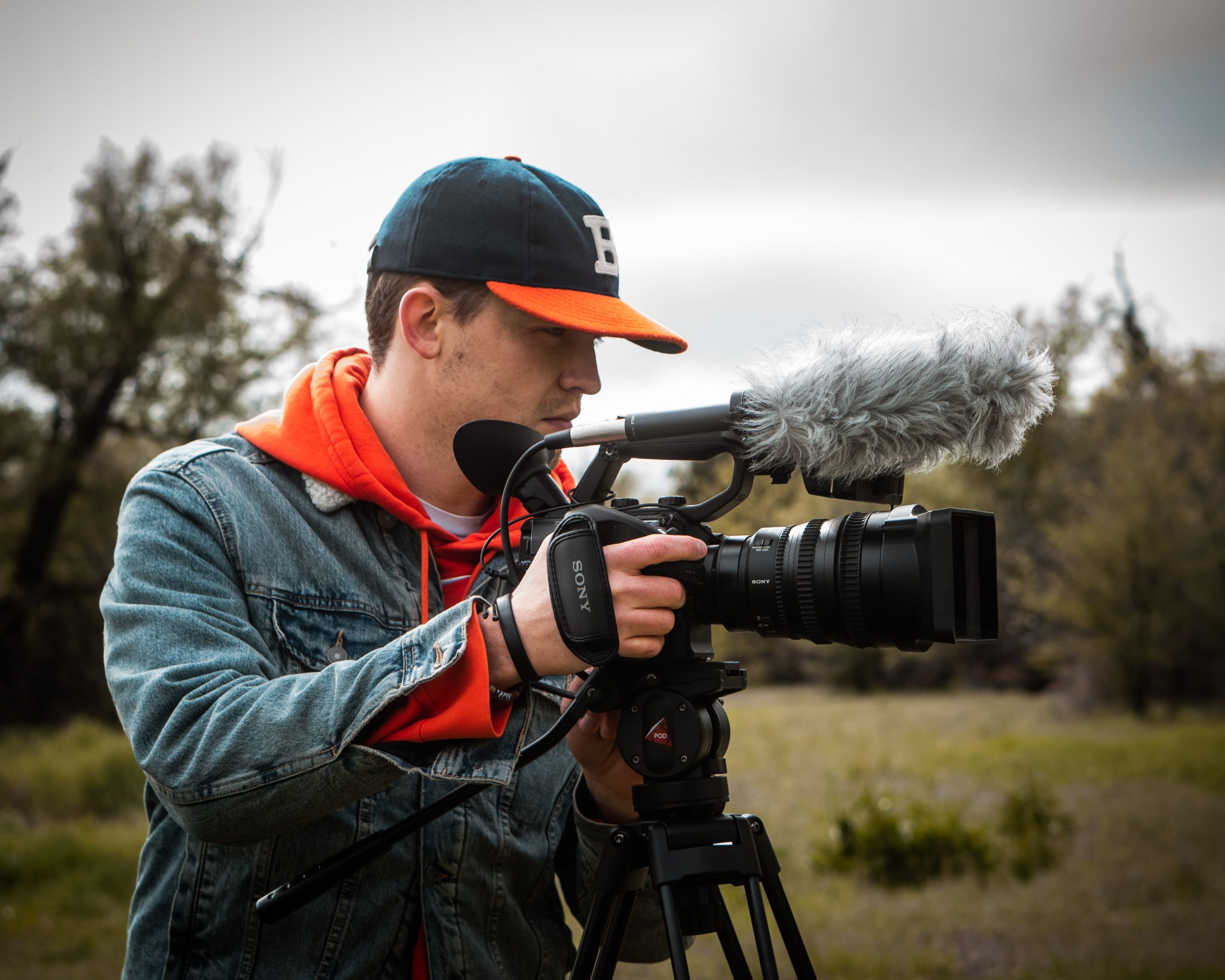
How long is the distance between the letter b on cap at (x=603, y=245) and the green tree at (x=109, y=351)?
171 inches

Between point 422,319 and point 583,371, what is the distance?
0.28m

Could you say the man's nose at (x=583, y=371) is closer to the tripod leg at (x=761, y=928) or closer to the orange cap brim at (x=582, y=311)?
the orange cap brim at (x=582, y=311)

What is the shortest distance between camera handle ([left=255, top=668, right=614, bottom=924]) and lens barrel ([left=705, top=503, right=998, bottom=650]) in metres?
0.21

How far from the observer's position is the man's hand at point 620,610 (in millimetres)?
1323

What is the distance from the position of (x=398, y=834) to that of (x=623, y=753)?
334 mm

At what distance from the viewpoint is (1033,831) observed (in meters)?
5.84

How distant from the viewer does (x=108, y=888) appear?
5.66 metres

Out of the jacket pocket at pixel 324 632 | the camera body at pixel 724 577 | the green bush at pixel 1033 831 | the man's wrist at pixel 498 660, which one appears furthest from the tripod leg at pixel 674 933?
the green bush at pixel 1033 831

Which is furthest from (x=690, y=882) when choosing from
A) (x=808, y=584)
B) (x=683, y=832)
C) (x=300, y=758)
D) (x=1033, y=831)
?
(x=1033, y=831)

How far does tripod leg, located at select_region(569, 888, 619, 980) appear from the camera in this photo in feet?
4.66

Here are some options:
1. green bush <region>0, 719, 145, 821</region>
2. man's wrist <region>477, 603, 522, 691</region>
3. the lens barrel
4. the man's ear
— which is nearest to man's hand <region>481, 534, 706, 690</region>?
man's wrist <region>477, 603, 522, 691</region>

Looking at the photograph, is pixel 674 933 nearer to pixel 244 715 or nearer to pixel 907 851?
pixel 244 715

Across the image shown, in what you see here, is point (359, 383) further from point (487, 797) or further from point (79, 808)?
point (79, 808)

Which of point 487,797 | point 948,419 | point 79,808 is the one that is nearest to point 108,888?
point 79,808
